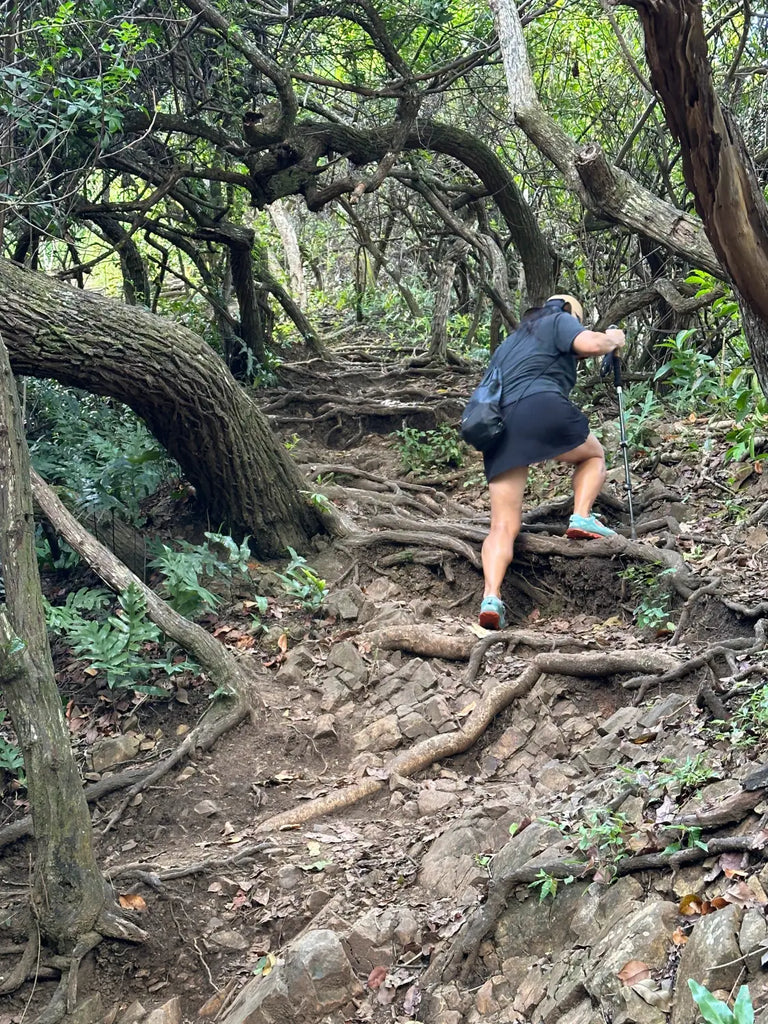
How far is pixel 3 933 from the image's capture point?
3.97 m

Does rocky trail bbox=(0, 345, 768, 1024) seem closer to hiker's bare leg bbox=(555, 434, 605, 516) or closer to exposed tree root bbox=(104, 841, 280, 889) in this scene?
exposed tree root bbox=(104, 841, 280, 889)

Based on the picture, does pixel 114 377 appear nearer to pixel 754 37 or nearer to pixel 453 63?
pixel 453 63

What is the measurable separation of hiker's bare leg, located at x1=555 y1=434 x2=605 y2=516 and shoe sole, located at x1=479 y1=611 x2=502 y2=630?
104 centimetres

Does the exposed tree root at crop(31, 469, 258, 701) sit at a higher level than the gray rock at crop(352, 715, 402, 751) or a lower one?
higher

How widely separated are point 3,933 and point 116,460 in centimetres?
398

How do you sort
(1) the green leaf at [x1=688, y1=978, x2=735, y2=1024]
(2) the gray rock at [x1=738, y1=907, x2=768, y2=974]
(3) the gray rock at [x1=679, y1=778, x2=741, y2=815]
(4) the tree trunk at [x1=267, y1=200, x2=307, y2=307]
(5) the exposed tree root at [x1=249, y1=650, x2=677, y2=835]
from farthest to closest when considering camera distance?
(4) the tree trunk at [x1=267, y1=200, x2=307, y2=307], (5) the exposed tree root at [x1=249, y1=650, x2=677, y2=835], (3) the gray rock at [x1=679, y1=778, x2=741, y2=815], (2) the gray rock at [x1=738, y1=907, x2=768, y2=974], (1) the green leaf at [x1=688, y1=978, x2=735, y2=1024]

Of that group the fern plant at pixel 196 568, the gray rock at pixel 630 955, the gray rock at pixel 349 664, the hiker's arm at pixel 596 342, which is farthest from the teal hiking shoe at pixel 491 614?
the gray rock at pixel 630 955

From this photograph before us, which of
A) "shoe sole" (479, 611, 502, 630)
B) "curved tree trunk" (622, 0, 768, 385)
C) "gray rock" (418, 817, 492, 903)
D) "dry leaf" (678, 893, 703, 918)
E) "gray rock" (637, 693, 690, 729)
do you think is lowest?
"gray rock" (418, 817, 492, 903)

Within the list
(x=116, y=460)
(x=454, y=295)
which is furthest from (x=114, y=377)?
(x=454, y=295)

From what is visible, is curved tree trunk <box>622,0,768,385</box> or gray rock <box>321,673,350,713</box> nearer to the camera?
curved tree trunk <box>622,0,768,385</box>

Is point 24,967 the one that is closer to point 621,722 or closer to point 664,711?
point 621,722

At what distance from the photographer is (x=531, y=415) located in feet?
19.9

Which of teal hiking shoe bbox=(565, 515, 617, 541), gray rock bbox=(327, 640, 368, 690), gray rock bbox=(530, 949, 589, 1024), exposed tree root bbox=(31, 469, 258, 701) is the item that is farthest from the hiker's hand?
gray rock bbox=(530, 949, 589, 1024)

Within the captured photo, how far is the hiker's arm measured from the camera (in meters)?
5.92
